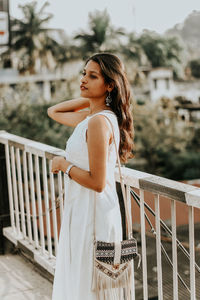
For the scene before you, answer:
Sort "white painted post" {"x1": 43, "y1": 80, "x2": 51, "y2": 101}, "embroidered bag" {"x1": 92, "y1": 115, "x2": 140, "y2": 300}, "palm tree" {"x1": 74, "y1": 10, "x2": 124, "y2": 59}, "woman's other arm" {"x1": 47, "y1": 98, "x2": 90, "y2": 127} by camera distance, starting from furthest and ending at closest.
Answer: "palm tree" {"x1": 74, "y1": 10, "x2": 124, "y2": 59}
"white painted post" {"x1": 43, "y1": 80, "x2": 51, "y2": 101}
"woman's other arm" {"x1": 47, "y1": 98, "x2": 90, "y2": 127}
"embroidered bag" {"x1": 92, "y1": 115, "x2": 140, "y2": 300}

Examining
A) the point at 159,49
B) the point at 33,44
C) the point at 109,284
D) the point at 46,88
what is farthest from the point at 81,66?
the point at 109,284

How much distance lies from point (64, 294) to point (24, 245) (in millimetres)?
1423

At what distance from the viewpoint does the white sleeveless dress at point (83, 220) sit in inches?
71.7

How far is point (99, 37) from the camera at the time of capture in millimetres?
35375

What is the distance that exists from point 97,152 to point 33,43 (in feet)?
112

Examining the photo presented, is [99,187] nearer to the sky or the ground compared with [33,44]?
nearer to the ground

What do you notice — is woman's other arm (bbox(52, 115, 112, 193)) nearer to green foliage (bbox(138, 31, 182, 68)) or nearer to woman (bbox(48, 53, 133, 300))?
woman (bbox(48, 53, 133, 300))

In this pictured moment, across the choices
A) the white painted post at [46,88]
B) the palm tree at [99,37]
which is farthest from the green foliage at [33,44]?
the palm tree at [99,37]

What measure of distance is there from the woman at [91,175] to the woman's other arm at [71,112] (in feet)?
1.23

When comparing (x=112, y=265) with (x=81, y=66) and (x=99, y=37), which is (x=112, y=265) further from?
(x=99, y=37)

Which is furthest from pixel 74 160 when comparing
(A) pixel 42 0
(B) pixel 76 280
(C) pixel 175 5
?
(C) pixel 175 5

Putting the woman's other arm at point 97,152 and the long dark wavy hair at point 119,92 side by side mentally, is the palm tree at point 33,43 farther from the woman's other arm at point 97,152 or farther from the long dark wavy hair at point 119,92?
the woman's other arm at point 97,152

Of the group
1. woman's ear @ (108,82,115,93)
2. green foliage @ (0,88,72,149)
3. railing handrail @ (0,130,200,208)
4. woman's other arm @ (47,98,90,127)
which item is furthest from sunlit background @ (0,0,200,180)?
woman's ear @ (108,82,115,93)

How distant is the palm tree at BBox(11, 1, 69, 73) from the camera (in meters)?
34.3
